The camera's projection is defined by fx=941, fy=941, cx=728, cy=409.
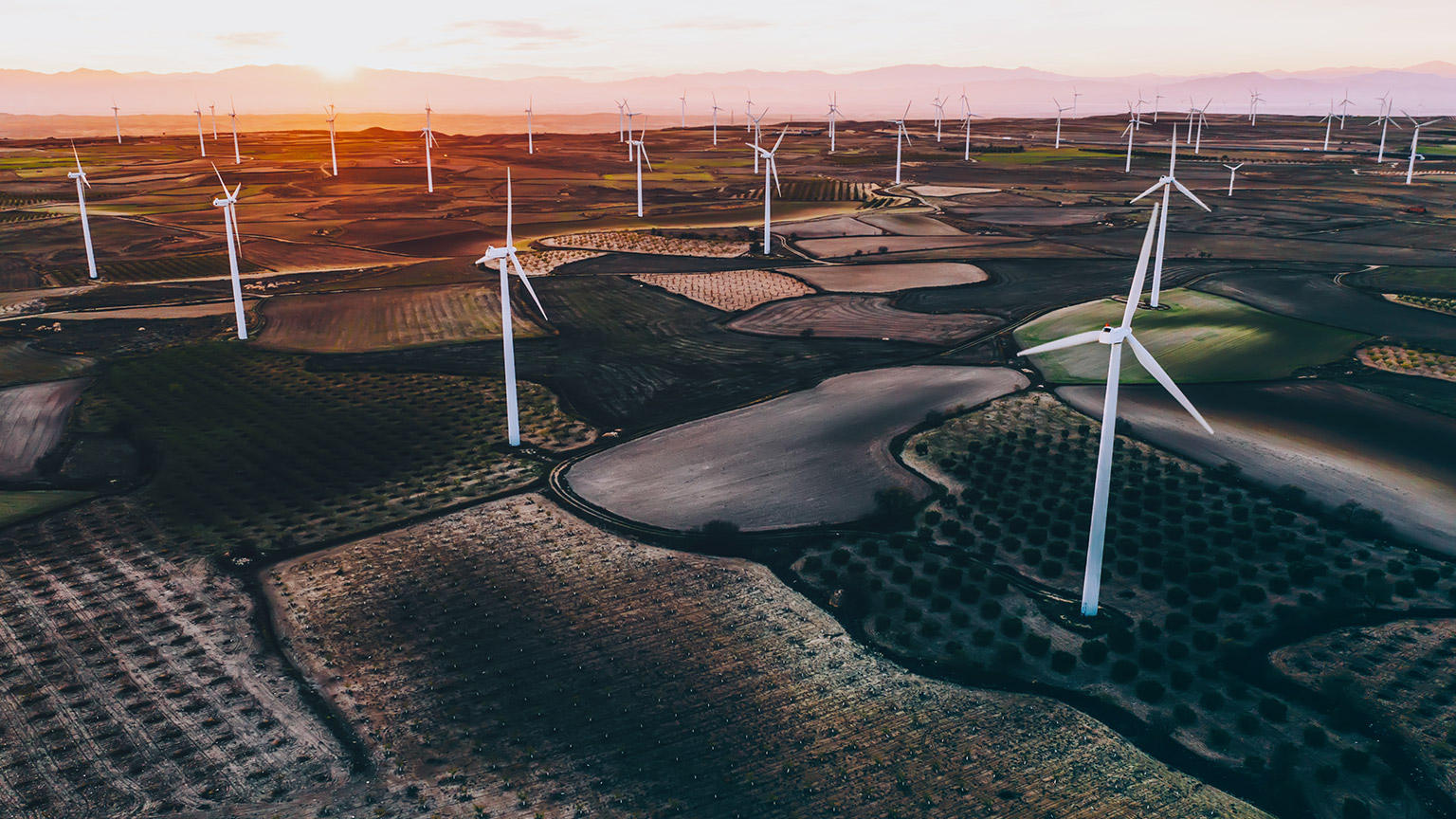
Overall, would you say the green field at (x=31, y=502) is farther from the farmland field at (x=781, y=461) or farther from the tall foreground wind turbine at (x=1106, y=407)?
the tall foreground wind turbine at (x=1106, y=407)

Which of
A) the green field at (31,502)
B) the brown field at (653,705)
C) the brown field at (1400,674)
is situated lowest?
the brown field at (653,705)

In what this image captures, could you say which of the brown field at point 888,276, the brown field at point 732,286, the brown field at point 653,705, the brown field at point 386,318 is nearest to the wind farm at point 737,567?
the brown field at point 653,705

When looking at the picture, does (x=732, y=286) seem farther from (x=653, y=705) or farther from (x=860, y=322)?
(x=653, y=705)

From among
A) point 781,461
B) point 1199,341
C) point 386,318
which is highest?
point 1199,341

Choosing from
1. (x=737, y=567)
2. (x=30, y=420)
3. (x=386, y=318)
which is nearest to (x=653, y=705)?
(x=737, y=567)

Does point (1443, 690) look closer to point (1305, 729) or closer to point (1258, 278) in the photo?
point (1305, 729)

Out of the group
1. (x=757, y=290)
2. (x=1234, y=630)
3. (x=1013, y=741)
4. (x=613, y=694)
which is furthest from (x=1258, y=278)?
(x=613, y=694)

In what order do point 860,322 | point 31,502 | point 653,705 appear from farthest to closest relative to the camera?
point 860,322
point 31,502
point 653,705
